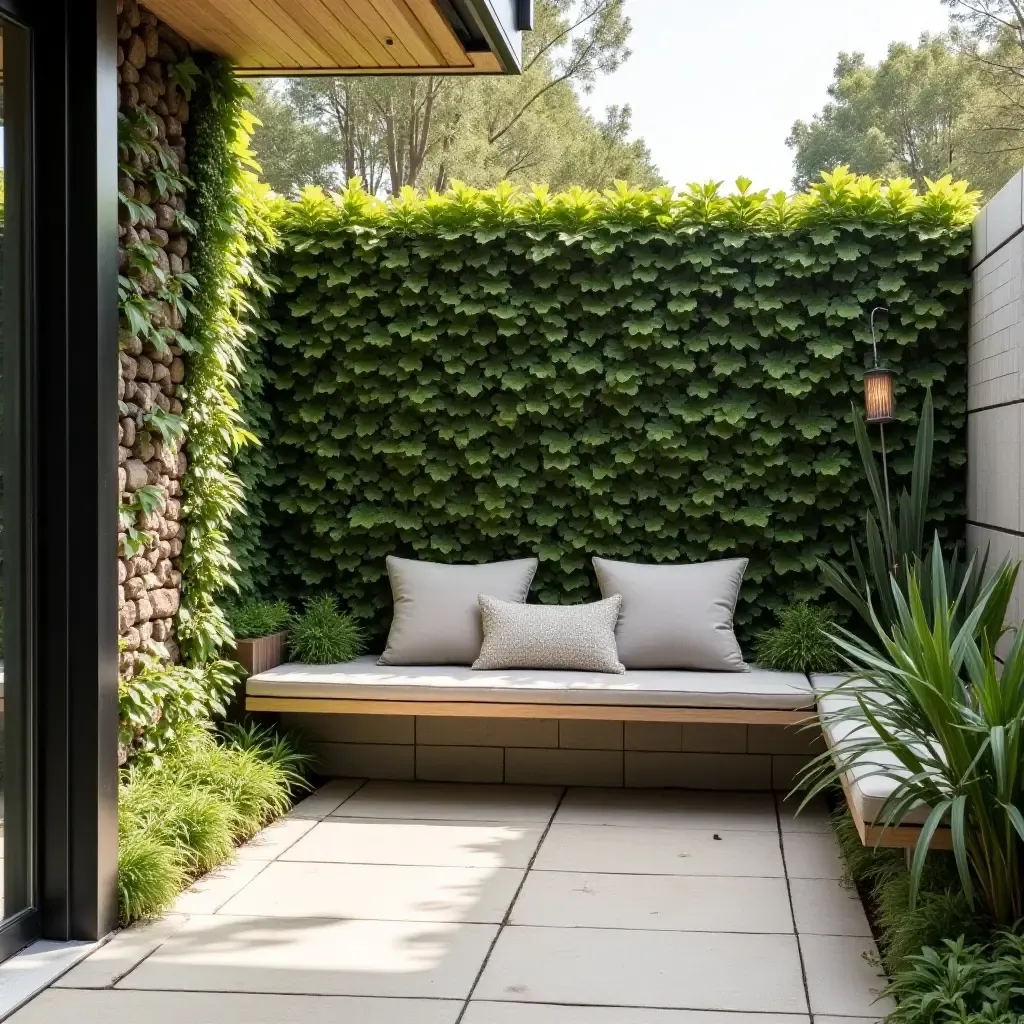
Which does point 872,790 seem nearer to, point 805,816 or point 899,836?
point 899,836

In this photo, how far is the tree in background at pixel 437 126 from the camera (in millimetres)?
13234

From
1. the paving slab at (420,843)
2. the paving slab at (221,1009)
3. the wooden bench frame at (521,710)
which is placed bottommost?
the paving slab at (420,843)

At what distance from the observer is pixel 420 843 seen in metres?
4.55

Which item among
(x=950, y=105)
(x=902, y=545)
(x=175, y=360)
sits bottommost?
(x=902, y=545)

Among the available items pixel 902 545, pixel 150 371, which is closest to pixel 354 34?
pixel 150 371

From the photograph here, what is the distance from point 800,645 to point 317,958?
2708mm

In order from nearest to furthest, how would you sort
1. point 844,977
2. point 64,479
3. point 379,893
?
point 844,977 → point 64,479 → point 379,893

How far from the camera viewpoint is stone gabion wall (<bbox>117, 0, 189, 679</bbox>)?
13.6 ft

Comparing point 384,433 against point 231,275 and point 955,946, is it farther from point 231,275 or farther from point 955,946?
point 955,946

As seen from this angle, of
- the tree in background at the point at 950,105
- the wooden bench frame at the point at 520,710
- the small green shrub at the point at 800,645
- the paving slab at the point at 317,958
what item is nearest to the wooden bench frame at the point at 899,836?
the paving slab at the point at 317,958

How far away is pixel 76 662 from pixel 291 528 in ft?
8.12

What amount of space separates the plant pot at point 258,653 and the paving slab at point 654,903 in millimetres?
1652

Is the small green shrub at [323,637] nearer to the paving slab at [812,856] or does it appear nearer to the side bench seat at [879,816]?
the paving slab at [812,856]

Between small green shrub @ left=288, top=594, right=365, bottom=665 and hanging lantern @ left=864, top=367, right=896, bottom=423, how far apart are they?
8.02 ft
